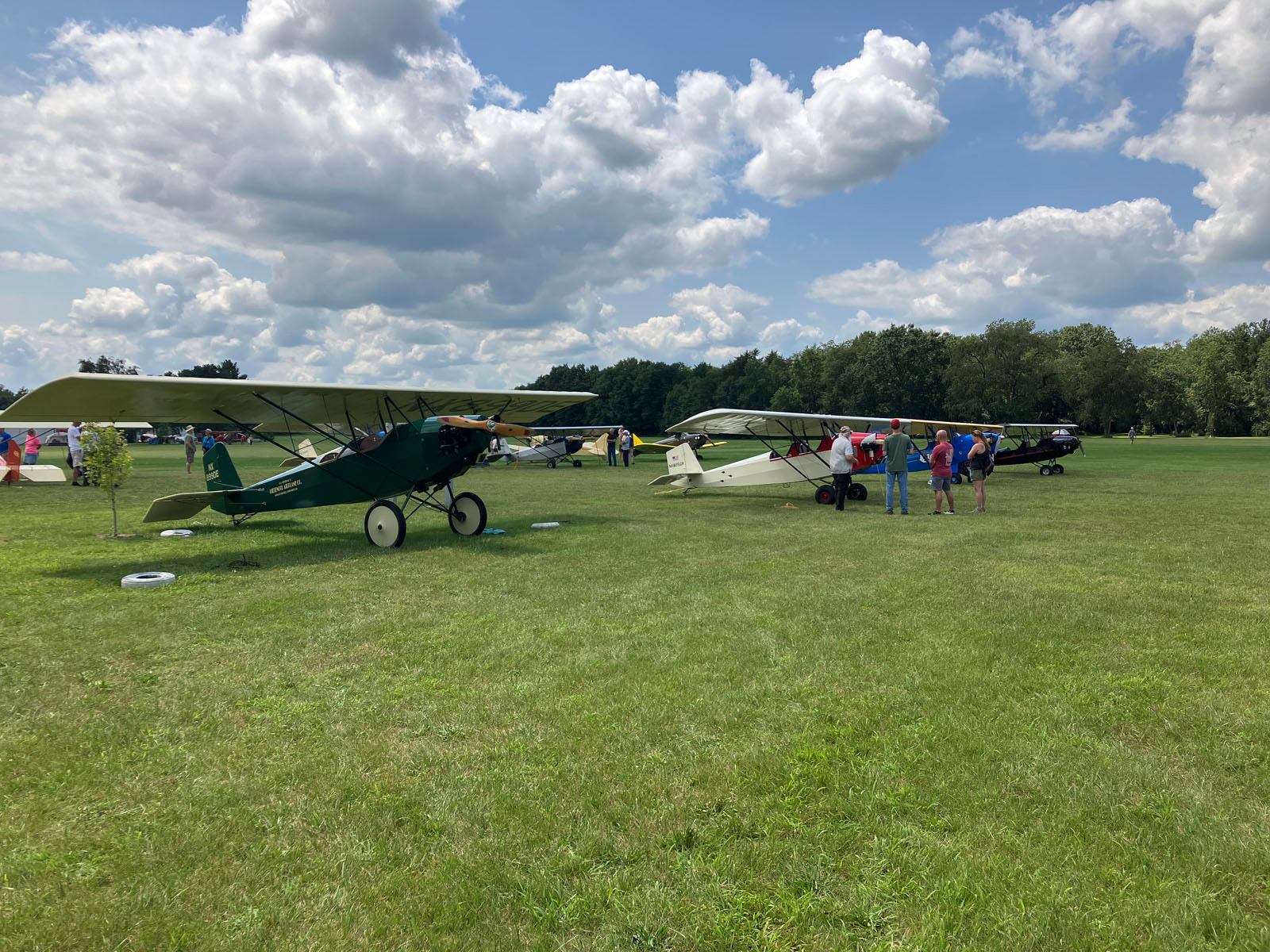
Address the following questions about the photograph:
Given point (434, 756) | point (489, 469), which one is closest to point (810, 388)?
point (489, 469)

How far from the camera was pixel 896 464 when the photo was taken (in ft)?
44.7

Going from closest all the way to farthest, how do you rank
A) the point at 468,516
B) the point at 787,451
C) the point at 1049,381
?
the point at 468,516
the point at 787,451
the point at 1049,381

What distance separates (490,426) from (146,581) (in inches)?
183

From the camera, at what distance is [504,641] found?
5.40 m

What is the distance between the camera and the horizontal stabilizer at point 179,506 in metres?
11.2

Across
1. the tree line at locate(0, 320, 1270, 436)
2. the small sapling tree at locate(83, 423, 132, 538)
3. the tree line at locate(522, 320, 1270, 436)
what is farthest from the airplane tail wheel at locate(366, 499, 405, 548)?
the tree line at locate(522, 320, 1270, 436)

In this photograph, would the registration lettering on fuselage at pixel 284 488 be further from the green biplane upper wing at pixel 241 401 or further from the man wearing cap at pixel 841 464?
the man wearing cap at pixel 841 464

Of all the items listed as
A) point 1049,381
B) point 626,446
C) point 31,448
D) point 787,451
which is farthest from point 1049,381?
point 31,448

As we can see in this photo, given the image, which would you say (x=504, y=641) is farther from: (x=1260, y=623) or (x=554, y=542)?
(x=1260, y=623)

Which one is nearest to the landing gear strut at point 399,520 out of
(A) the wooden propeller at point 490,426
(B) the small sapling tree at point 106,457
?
(A) the wooden propeller at point 490,426

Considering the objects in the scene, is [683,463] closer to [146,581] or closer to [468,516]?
[468,516]

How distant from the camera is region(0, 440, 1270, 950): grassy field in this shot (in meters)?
2.32

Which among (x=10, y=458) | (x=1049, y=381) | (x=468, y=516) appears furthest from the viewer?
(x=1049, y=381)

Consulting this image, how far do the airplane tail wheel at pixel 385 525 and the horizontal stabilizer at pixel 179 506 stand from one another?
138 inches
